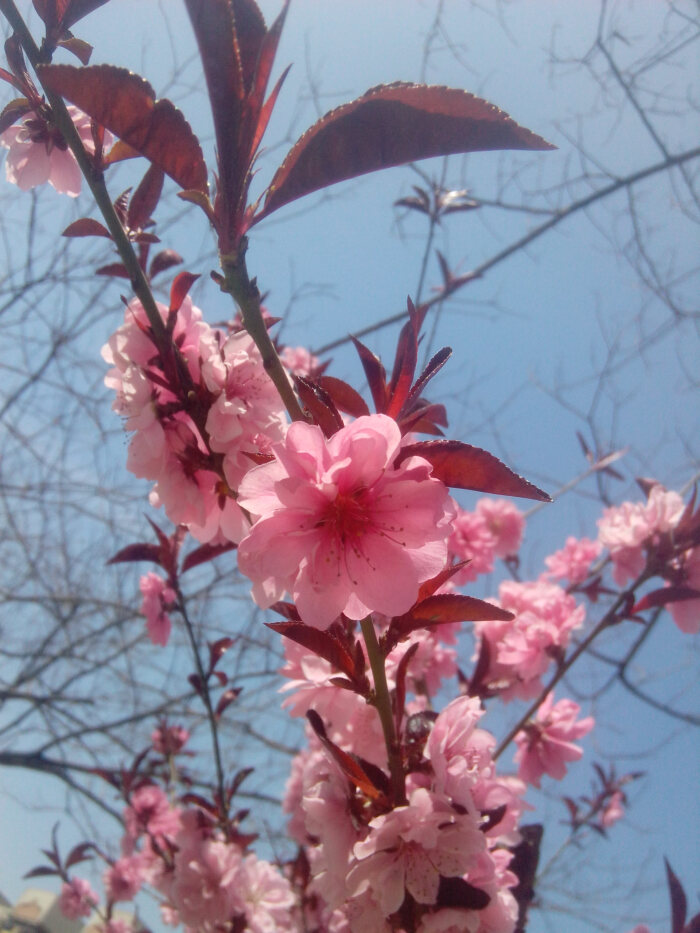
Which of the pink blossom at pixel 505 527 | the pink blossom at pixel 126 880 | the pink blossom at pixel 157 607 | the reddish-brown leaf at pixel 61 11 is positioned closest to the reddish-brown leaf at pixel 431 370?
the reddish-brown leaf at pixel 61 11

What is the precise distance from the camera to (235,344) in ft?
2.79

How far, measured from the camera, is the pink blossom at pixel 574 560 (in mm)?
2045

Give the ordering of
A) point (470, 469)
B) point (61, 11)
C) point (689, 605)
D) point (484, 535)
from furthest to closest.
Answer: point (484, 535)
point (689, 605)
point (61, 11)
point (470, 469)

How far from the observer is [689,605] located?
4.06ft

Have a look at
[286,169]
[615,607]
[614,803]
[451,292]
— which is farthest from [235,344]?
[614,803]

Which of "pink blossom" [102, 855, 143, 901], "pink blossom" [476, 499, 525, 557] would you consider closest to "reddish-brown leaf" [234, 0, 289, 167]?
"pink blossom" [476, 499, 525, 557]

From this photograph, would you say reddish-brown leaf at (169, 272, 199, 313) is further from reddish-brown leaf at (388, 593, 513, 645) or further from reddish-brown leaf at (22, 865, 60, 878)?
reddish-brown leaf at (22, 865, 60, 878)

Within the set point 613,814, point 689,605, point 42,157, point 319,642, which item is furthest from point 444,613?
point 613,814

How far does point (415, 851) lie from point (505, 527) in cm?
185

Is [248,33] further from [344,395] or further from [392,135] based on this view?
[344,395]

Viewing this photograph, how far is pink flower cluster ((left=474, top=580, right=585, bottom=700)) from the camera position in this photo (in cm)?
145

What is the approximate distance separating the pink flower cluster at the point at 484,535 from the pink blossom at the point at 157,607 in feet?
2.30

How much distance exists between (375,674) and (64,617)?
3430 mm

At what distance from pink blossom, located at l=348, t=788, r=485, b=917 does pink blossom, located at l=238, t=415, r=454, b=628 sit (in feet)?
0.82
